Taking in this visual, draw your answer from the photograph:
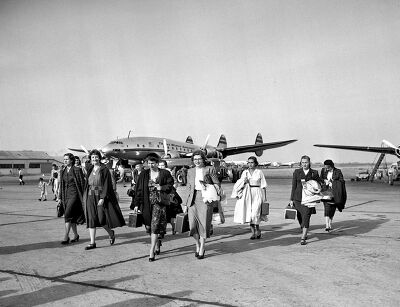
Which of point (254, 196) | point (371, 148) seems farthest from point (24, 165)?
point (254, 196)

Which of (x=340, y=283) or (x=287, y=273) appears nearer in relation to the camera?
(x=340, y=283)

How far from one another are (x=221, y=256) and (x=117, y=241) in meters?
2.64

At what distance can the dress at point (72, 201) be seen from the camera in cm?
819

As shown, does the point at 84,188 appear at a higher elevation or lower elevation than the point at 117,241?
higher

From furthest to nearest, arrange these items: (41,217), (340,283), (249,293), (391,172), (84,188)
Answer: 1. (391,172)
2. (41,217)
3. (84,188)
4. (340,283)
5. (249,293)

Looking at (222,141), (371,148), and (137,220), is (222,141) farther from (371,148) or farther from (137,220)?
(137,220)

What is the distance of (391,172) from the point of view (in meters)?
30.9

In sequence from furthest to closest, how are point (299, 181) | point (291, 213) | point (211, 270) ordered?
point (299, 181)
point (291, 213)
point (211, 270)

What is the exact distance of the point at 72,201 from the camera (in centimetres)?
823

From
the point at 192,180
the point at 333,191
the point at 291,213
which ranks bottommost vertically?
the point at 291,213

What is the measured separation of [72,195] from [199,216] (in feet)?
9.59

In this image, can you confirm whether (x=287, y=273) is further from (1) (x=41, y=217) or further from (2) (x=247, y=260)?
(1) (x=41, y=217)

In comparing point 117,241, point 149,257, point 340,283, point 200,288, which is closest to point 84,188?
point 117,241

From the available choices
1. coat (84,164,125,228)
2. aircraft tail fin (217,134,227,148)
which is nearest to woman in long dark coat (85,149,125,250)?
coat (84,164,125,228)
